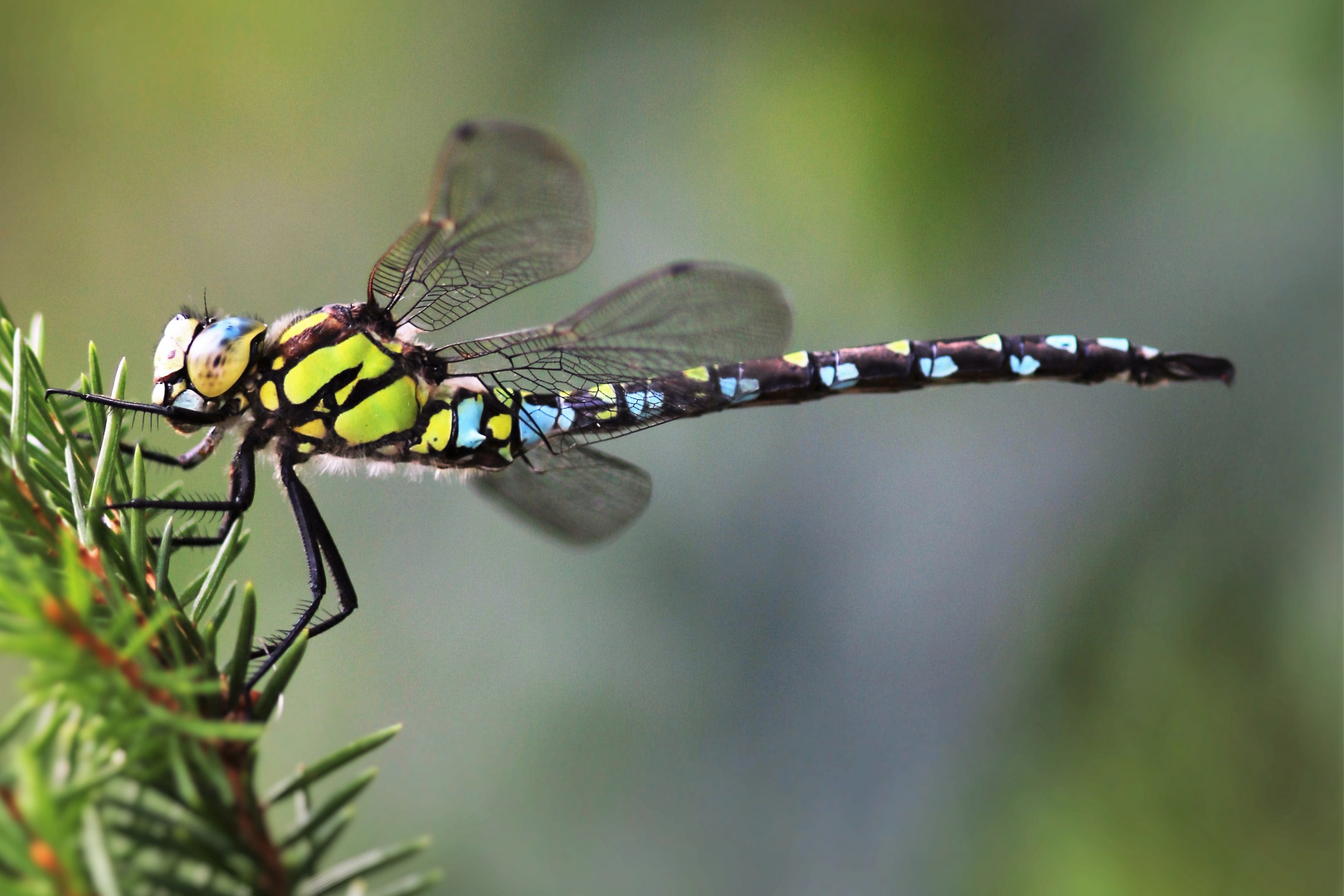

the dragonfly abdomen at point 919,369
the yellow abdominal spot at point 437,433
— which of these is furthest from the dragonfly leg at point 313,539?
the dragonfly abdomen at point 919,369

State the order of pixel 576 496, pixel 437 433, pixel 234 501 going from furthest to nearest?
pixel 576 496 → pixel 437 433 → pixel 234 501

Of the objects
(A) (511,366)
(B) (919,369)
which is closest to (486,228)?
(A) (511,366)

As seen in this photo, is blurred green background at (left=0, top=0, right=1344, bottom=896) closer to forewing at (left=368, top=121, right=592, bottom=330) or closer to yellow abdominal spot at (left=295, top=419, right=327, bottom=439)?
forewing at (left=368, top=121, right=592, bottom=330)

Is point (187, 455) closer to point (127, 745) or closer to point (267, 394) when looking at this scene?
point (267, 394)

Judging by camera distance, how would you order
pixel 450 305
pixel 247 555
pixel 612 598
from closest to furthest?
1. pixel 450 305
2. pixel 612 598
3. pixel 247 555

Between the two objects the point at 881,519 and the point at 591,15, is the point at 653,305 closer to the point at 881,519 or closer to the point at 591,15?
the point at 881,519

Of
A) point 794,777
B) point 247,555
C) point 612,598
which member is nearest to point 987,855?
point 794,777

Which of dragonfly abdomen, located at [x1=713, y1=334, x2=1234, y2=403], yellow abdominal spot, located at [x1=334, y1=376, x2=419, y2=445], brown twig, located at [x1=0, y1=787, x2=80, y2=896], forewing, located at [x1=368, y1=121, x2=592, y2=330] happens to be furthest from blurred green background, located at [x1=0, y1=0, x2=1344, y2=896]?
brown twig, located at [x1=0, y1=787, x2=80, y2=896]
